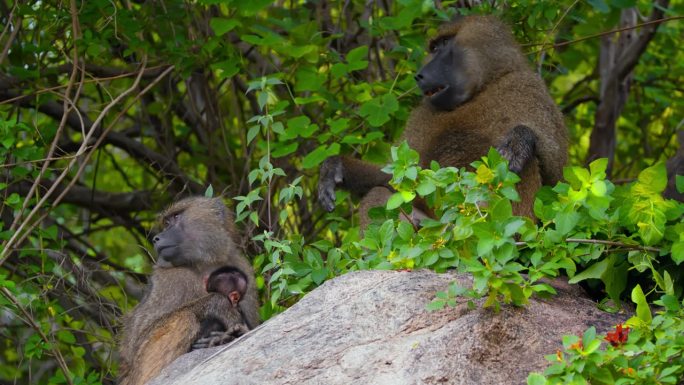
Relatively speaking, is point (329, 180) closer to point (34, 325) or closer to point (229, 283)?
point (229, 283)

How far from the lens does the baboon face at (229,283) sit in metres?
4.68

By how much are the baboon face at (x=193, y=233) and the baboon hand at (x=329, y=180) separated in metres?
0.48

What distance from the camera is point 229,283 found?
4.71 m

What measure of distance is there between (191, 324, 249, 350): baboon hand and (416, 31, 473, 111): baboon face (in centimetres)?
166

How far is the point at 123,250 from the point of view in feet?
24.4

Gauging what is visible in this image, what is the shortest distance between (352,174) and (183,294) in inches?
47.0

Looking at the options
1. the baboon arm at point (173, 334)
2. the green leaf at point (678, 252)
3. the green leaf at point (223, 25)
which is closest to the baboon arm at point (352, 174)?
the green leaf at point (223, 25)

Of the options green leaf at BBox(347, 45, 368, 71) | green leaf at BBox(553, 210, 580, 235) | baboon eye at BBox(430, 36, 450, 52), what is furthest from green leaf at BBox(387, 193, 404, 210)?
baboon eye at BBox(430, 36, 450, 52)

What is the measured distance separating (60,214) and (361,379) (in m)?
4.52

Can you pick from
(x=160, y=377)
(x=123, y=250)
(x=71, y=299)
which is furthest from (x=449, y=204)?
(x=123, y=250)

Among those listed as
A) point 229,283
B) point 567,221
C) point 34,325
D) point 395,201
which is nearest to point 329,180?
point 229,283

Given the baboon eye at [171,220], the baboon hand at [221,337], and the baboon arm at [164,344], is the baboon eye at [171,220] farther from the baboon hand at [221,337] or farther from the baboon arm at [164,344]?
the baboon hand at [221,337]

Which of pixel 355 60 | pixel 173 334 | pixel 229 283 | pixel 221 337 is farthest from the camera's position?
pixel 355 60

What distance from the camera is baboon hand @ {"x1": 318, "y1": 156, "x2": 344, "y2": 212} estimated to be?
17.4 feet
